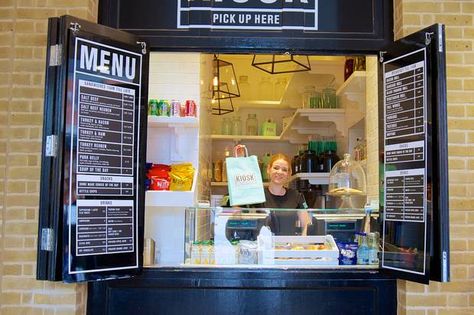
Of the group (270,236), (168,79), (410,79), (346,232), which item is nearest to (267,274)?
(270,236)

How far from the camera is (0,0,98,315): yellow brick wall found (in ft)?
9.89

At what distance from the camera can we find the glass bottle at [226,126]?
264 inches

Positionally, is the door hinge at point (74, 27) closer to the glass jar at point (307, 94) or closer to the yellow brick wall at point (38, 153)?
the yellow brick wall at point (38, 153)

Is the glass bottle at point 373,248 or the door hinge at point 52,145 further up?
the door hinge at point 52,145

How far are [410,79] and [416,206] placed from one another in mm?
706

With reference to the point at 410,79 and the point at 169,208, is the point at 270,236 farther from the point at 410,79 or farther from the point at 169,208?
the point at 410,79

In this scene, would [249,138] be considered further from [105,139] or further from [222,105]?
[105,139]

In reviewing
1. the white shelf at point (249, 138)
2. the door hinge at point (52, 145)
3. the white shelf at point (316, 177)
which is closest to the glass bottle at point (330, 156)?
the white shelf at point (316, 177)

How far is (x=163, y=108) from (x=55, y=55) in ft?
3.36

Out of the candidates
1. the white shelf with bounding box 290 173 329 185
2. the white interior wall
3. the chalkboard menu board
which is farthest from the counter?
the white shelf with bounding box 290 173 329 185

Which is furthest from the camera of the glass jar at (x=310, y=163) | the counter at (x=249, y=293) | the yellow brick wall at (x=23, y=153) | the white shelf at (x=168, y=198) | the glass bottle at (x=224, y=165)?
the glass bottle at (x=224, y=165)

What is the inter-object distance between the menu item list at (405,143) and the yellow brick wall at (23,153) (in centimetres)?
186

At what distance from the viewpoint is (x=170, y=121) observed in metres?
3.71

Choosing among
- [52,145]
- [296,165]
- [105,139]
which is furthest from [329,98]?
[52,145]
